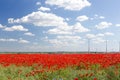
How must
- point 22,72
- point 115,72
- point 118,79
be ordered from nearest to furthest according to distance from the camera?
point 118,79 → point 115,72 → point 22,72

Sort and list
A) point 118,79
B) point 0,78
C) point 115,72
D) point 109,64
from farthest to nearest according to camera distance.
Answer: point 109,64, point 115,72, point 118,79, point 0,78

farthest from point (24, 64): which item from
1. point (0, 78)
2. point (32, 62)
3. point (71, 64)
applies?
point (0, 78)

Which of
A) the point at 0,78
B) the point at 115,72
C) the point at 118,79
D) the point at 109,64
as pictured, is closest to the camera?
the point at 0,78

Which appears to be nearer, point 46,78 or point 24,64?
point 46,78

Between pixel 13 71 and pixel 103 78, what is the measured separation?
5.26 metres

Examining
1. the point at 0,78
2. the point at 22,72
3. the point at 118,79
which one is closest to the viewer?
the point at 0,78

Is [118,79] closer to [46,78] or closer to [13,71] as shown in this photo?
[46,78]

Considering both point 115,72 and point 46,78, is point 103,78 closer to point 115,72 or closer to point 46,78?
point 115,72

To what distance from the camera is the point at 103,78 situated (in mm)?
14398

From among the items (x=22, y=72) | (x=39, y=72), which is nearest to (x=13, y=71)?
(x=22, y=72)

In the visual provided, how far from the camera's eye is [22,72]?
16.4 metres

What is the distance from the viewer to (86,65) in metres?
18.9

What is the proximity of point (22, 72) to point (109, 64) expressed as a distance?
17.8 ft

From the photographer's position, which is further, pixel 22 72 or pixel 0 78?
pixel 22 72
